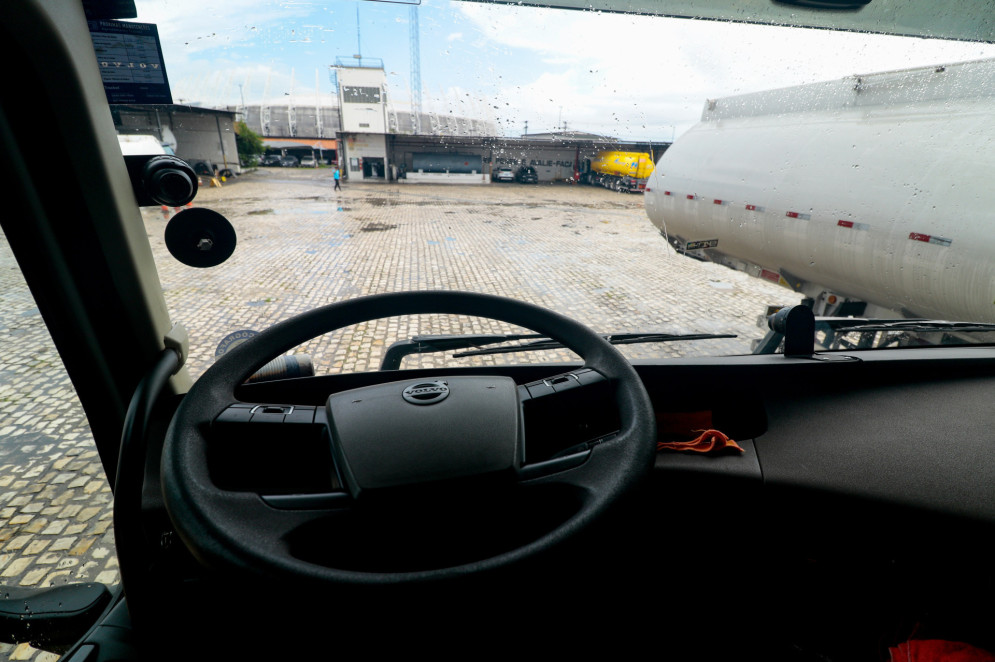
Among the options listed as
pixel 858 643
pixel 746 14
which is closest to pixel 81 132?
pixel 746 14

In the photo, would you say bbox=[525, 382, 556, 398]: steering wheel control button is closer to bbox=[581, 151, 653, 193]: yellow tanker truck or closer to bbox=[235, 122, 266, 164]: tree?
bbox=[235, 122, 266, 164]: tree

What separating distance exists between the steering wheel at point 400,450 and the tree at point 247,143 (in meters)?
1.18

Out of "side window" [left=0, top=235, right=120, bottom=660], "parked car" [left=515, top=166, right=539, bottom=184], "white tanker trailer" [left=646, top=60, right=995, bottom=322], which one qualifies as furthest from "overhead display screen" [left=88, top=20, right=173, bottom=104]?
"white tanker trailer" [left=646, top=60, right=995, bottom=322]

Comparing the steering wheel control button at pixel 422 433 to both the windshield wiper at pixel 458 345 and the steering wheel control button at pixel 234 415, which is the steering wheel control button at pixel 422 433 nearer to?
the steering wheel control button at pixel 234 415

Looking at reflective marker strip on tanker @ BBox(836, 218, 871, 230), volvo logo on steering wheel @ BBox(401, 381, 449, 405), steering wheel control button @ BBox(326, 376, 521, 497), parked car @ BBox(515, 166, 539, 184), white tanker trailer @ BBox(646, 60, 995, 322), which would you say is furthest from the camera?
parked car @ BBox(515, 166, 539, 184)

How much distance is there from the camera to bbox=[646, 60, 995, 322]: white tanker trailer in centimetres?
307

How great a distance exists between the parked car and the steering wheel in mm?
3008

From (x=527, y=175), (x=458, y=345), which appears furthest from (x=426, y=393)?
(x=527, y=175)

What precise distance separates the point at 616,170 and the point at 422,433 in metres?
3.44

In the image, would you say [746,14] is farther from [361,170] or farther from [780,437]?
[361,170]

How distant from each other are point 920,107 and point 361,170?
13.0 ft

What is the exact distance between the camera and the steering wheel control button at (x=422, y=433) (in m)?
0.99

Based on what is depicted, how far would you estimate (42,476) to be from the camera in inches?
59.5

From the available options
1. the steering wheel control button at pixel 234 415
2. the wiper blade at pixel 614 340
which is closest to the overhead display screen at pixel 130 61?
the steering wheel control button at pixel 234 415
